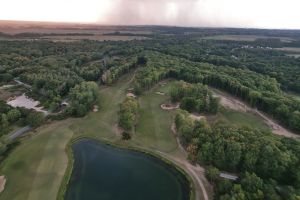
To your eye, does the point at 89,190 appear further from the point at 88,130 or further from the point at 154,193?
the point at 88,130

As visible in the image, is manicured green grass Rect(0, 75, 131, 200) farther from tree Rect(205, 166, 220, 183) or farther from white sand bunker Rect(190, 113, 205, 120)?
tree Rect(205, 166, 220, 183)

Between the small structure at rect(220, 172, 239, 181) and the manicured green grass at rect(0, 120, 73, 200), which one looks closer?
the manicured green grass at rect(0, 120, 73, 200)

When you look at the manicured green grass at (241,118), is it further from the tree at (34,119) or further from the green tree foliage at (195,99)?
the tree at (34,119)

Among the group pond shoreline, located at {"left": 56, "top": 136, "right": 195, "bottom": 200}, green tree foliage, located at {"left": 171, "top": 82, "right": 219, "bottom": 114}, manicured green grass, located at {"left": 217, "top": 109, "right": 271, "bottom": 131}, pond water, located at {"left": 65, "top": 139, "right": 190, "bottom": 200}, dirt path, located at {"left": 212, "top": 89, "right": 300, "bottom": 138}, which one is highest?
green tree foliage, located at {"left": 171, "top": 82, "right": 219, "bottom": 114}

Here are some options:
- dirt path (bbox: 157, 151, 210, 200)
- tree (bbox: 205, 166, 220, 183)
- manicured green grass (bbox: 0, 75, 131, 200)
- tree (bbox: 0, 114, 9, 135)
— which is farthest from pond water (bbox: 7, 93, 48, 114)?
tree (bbox: 205, 166, 220, 183)

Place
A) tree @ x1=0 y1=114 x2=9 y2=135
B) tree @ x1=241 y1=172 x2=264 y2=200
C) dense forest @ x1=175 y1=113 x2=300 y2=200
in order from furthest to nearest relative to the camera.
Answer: tree @ x1=0 y1=114 x2=9 y2=135 < dense forest @ x1=175 y1=113 x2=300 y2=200 < tree @ x1=241 y1=172 x2=264 y2=200

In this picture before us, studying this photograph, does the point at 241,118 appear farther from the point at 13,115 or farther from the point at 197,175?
the point at 13,115

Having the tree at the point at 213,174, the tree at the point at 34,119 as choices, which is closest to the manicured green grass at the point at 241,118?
the tree at the point at 213,174
